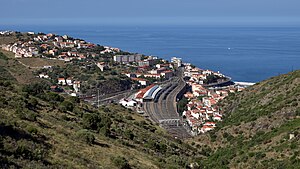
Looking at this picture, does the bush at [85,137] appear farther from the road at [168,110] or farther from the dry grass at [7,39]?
the dry grass at [7,39]

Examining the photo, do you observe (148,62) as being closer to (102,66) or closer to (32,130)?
(102,66)

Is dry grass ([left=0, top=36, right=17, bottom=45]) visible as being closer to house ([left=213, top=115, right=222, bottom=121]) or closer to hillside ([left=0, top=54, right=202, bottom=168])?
house ([left=213, top=115, right=222, bottom=121])

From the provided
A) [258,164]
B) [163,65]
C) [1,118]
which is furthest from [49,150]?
[163,65]

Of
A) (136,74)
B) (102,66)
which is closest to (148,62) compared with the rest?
(136,74)

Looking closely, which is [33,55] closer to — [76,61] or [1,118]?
[76,61]

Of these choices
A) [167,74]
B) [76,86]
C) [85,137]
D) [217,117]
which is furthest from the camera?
[167,74]

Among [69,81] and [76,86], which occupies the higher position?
[69,81]

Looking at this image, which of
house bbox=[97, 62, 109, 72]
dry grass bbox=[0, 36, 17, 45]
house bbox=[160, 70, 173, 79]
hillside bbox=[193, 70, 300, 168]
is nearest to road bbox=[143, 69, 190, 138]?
house bbox=[160, 70, 173, 79]
